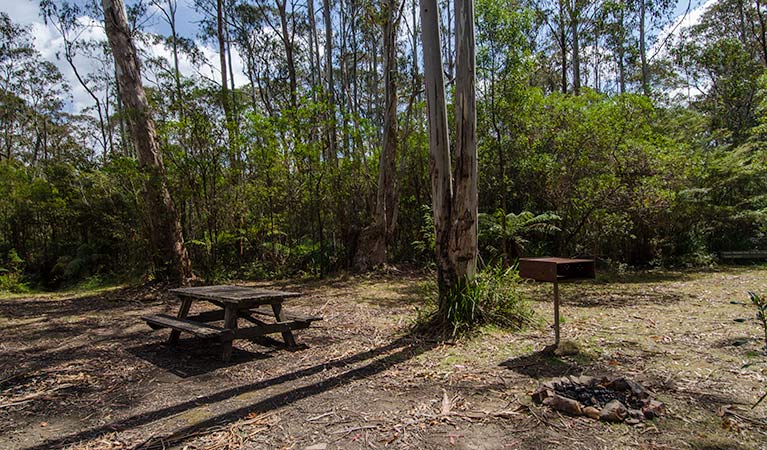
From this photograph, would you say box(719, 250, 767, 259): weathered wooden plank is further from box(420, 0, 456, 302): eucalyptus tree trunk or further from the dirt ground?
box(420, 0, 456, 302): eucalyptus tree trunk

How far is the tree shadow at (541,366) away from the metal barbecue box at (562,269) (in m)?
0.70

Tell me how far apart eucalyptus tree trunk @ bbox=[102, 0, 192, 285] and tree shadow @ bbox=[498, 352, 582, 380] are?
7.55 metres

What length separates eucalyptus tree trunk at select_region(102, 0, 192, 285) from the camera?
8.98 meters

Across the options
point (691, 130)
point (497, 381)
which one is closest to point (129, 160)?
point (497, 381)

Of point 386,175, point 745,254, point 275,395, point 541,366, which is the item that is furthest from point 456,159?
point 745,254

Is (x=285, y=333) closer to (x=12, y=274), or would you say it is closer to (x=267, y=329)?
(x=267, y=329)

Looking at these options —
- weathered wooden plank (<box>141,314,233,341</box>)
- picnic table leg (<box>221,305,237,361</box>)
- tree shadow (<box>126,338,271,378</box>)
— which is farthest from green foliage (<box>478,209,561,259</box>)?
weathered wooden plank (<box>141,314,233,341</box>)

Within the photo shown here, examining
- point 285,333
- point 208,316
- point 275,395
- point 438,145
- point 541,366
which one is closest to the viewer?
point 275,395

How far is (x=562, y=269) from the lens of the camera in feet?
13.4

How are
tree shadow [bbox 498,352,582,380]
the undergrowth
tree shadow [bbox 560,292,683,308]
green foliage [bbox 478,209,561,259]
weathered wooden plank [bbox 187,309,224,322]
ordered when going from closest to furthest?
tree shadow [bbox 498,352,582,380] < the undergrowth < weathered wooden plank [bbox 187,309,224,322] < tree shadow [bbox 560,292,683,308] < green foliage [bbox 478,209,561,259]

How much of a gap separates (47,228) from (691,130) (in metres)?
20.5

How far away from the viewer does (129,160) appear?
8.98 meters

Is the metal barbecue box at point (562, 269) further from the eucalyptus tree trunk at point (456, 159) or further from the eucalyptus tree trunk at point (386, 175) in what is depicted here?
the eucalyptus tree trunk at point (386, 175)

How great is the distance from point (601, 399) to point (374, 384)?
1.62m
